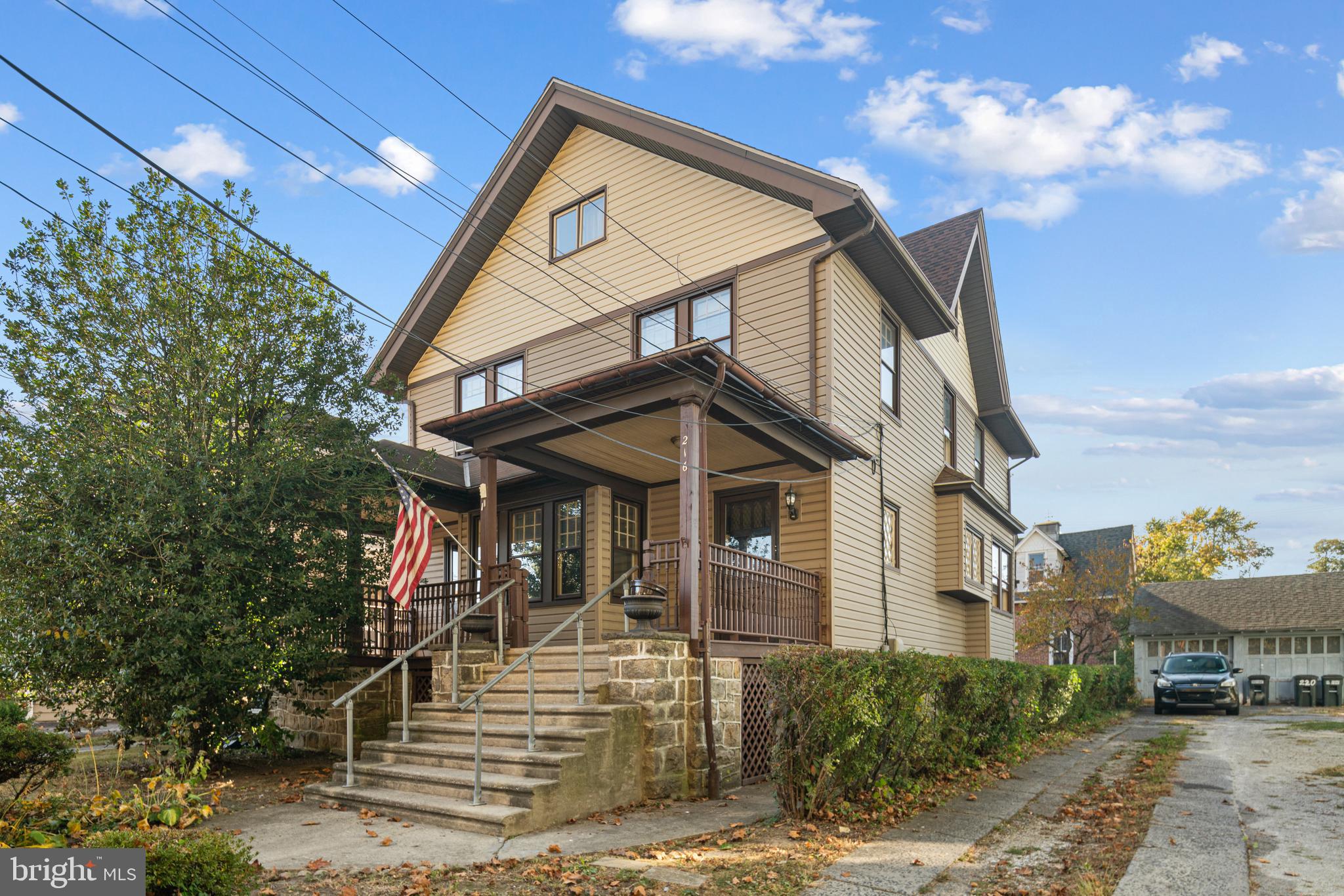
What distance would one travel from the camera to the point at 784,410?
444 inches

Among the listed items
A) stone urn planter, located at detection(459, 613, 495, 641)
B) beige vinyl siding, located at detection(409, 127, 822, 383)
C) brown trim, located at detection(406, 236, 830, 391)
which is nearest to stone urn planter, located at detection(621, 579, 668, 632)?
stone urn planter, located at detection(459, 613, 495, 641)

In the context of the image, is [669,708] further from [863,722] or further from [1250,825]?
[1250,825]

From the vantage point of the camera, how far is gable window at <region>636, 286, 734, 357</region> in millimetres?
14320

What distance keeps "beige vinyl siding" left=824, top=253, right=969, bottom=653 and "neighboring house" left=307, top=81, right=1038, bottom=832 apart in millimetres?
63

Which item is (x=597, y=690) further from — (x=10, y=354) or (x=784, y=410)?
(x=10, y=354)

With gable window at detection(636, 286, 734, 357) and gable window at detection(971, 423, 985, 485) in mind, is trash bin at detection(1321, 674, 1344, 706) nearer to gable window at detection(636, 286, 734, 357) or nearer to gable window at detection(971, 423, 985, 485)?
gable window at detection(971, 423, 985, 485)

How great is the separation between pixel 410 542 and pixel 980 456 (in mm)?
Result: 16053

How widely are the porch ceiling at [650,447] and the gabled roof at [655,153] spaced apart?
3.04 metres

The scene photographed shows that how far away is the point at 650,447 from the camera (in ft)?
42.6

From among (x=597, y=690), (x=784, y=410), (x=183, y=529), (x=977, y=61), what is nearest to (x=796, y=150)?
(x=977, y=61)

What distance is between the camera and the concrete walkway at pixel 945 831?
603 centimetres

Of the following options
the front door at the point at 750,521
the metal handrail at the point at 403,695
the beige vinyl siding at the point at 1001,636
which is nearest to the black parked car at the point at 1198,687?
the beige vinyl siding at the point at 1001,636

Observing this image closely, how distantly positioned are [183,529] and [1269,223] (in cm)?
1937

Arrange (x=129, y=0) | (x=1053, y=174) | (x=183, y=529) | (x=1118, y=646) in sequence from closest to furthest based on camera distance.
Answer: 1. (x=129, y=0)
2. (x=183, y=529)
3. (x=1053, y=174)
4. (x=1118, y=646)
